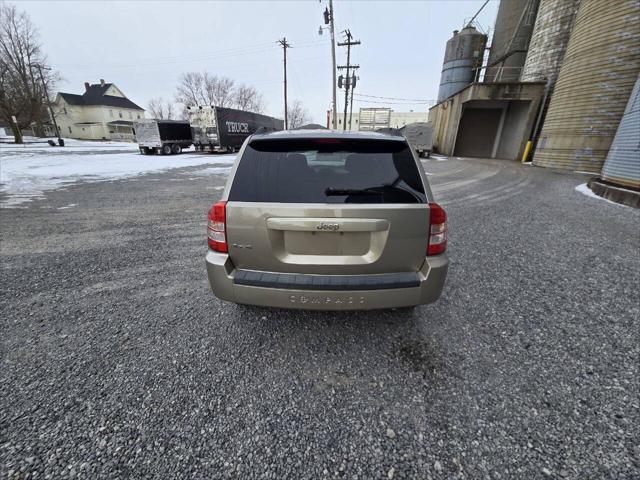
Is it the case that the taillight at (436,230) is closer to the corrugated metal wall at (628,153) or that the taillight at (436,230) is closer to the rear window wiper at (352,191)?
the rear window wiper at (352,191)

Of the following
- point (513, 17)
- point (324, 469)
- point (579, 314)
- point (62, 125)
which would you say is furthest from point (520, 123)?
point (62, 125)

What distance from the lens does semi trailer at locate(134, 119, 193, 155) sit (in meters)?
22.3

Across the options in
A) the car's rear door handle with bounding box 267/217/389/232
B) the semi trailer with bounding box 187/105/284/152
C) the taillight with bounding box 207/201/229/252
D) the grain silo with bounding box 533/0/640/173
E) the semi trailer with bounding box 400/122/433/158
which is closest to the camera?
the car's rear door handle with bounding box 267/217/389/232

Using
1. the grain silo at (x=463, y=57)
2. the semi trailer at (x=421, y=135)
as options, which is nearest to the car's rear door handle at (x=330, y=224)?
Result: the semi trailer at (x=421, y=135)

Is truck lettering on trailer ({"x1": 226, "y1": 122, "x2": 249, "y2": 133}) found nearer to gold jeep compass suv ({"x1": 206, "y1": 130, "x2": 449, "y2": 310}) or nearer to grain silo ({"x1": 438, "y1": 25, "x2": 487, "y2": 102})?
grain silo ({"x1": 438, "y1": 25, "x2": 487, "y2": 102})

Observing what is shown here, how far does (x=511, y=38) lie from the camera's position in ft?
78.4

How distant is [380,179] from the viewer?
207cm

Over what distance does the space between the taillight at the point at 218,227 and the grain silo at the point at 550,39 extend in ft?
84.7

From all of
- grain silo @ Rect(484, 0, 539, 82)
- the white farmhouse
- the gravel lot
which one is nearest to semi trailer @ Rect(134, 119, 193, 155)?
the gravel lot

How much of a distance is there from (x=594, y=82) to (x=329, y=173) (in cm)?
1811

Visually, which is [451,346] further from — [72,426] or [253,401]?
[72,426]

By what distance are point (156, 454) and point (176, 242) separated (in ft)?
12.1

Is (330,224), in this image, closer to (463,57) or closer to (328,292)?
(328,292)

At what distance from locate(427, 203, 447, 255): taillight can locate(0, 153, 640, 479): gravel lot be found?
0.92 m
